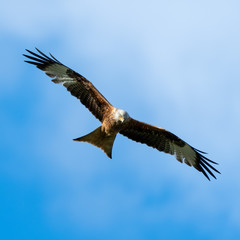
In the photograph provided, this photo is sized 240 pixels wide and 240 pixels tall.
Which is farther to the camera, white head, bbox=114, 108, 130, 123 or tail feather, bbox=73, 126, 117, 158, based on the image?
tail feather, bbox=73, 126, 117, 158

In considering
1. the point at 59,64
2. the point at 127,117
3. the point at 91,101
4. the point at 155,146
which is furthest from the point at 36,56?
the point at 155,146

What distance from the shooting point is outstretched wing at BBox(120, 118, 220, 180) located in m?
12.2

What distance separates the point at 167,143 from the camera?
12688 millimetres

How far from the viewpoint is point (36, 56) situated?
1177 cm

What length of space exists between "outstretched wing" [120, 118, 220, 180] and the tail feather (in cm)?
63

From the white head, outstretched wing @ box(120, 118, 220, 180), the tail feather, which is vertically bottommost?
the tail feather

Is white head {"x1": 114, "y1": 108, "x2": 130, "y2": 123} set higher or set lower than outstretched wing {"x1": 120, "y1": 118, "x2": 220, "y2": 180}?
lower

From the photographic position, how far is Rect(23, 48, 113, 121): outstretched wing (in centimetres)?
1161

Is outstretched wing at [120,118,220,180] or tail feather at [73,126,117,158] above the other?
outstretched wing at [120,118,220,180]

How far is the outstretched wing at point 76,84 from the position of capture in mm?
11609

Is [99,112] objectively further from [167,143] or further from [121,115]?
[167,143]

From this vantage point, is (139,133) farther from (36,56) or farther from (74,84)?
(36,56)

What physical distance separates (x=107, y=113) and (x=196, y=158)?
2.77m

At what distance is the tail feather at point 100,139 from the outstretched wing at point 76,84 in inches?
13.4
